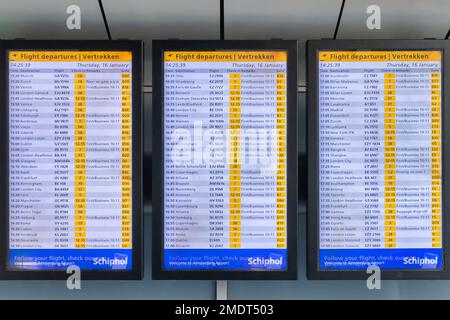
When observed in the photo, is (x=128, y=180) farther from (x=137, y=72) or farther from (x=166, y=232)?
(x=137, y=72)

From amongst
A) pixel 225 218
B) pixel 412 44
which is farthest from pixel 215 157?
pixel 412 44

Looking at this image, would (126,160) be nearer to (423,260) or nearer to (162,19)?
(162,19)

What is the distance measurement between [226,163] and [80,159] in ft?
1.67

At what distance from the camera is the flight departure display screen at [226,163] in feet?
4.99

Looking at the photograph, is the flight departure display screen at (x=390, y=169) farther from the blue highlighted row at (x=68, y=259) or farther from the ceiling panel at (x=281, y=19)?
the blue highlighted row at (x=68, y=259)

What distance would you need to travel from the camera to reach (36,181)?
4.99 feet

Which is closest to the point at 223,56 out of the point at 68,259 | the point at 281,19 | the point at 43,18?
the point at 281,19

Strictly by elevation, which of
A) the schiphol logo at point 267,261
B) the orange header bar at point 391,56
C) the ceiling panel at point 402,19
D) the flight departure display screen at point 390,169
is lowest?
the schiphol logo at point 267,261

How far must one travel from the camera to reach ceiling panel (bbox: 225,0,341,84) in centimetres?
166

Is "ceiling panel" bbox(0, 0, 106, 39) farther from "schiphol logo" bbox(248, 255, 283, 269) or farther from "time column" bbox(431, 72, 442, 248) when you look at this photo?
"time column" bbox(431, 72, 442, 248)

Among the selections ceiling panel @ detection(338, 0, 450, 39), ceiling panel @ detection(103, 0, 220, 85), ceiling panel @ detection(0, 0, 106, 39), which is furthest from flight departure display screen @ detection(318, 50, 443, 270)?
ceiling panel @ detection(0, 0, 106, 39)

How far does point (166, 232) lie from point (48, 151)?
0.50 m

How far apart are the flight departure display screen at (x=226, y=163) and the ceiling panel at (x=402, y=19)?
359 millimetres

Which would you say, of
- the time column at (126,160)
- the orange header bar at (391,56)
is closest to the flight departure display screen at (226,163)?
the time column at (126,160)
